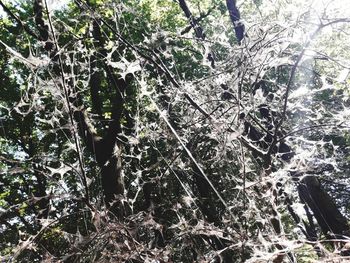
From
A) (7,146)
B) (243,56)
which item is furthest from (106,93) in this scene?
(243,56)

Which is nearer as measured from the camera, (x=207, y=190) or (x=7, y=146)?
(x=207, y=190)

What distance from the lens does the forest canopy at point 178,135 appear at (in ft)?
8.41

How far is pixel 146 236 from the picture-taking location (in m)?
3.71

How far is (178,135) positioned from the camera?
3.73m

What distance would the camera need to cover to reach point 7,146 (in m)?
13.0

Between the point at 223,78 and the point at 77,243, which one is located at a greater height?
the point at 223,78

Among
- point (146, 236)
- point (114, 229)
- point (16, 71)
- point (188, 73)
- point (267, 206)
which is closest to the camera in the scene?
point (114, 229)

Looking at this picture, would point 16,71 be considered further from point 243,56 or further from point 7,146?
point 243,56

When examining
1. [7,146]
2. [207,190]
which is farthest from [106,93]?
[207,190]

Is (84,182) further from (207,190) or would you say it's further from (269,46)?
Answer: (207,190)

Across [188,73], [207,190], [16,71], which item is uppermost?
[16,71]

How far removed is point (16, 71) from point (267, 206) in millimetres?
10258

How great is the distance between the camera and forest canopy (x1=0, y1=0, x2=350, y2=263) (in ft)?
8.41

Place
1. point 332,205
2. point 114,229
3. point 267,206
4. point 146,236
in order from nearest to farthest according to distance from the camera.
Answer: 1. point 114,229
2. point 267,206
3. point 146,236
4. point 332,205
